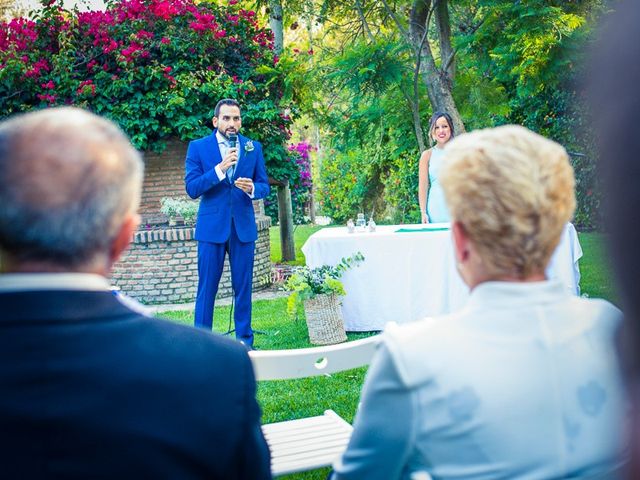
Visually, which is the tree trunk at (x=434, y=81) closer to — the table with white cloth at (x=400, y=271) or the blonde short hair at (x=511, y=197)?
the table with white cloth at (x=400, y=271)

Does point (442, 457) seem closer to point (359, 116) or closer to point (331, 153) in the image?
point (359, 116)

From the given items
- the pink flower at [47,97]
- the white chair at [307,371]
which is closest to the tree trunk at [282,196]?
the pink flower at [47,97]

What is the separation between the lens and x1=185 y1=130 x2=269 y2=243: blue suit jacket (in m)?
5.57

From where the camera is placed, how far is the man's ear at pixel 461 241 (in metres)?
1.40

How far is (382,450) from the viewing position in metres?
1.33

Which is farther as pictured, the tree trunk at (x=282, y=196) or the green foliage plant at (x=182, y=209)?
the tree trunk at (x=282, y=196)

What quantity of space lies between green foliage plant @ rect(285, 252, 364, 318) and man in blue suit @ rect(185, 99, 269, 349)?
0.42 meters

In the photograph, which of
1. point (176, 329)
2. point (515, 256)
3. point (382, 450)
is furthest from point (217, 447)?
point (515, 256)

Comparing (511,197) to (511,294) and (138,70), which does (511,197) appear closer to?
(511,294)

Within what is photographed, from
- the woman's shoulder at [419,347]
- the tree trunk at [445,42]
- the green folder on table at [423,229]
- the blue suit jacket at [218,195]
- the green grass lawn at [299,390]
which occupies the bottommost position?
the green grass lawn at [299,390]

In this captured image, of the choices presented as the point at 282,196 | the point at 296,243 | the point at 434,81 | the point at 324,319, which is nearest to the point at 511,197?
the point at 324,319

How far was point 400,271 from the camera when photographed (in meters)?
5.95

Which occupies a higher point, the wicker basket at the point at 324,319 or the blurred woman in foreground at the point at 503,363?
the blurred woman in foreground at the point at 503,363

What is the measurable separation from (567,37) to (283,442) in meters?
6.38
